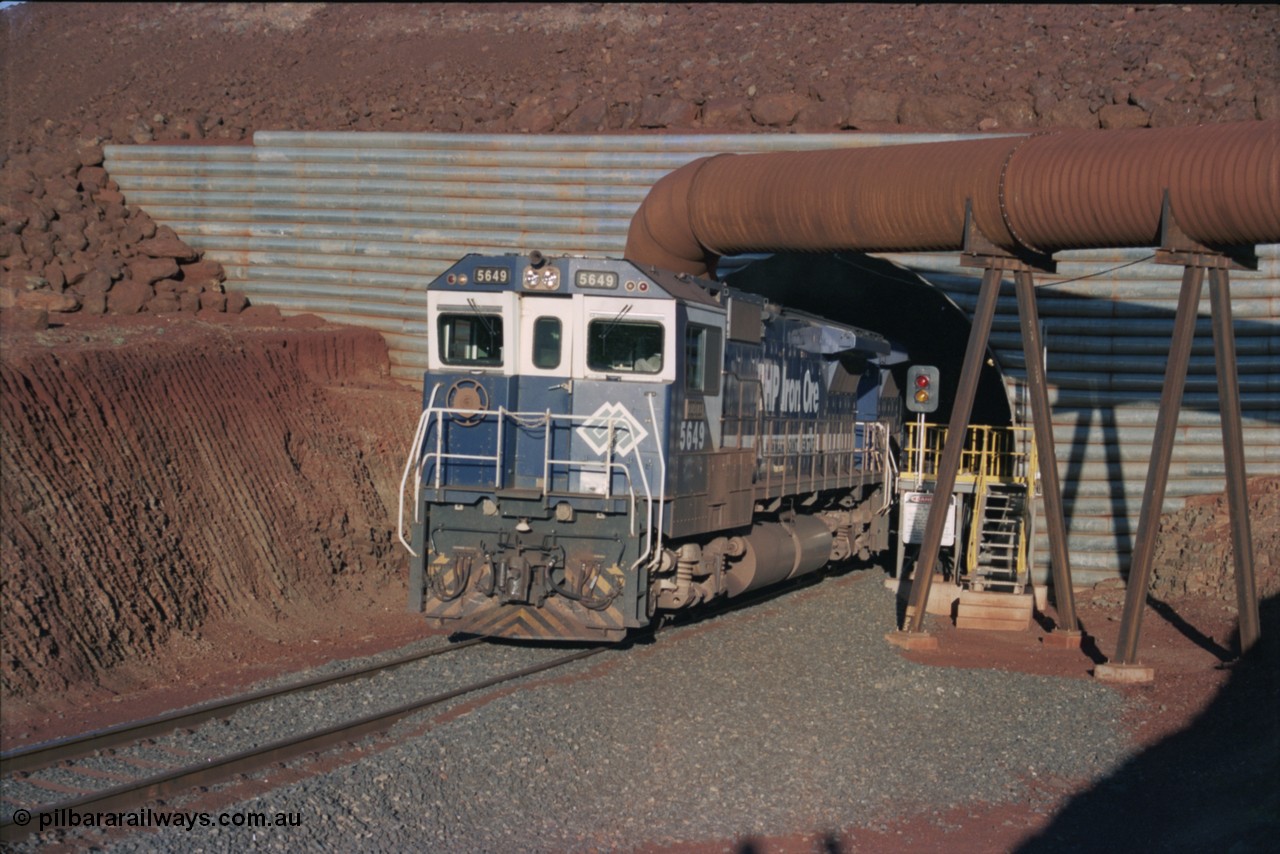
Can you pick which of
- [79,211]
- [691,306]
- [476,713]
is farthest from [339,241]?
[476,713]

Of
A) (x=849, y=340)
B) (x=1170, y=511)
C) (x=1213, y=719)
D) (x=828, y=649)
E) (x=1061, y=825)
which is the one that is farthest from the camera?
(x=1170, y=511)

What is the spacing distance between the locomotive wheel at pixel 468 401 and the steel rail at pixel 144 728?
265cm

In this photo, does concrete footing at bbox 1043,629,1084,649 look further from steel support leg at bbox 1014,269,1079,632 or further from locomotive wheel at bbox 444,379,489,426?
locomotive wheel at bbox 444,379,489,426

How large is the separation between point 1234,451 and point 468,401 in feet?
28.5

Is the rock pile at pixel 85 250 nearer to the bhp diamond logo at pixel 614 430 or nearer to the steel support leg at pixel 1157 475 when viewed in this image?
the bhp diamond logo at pixel 614 430

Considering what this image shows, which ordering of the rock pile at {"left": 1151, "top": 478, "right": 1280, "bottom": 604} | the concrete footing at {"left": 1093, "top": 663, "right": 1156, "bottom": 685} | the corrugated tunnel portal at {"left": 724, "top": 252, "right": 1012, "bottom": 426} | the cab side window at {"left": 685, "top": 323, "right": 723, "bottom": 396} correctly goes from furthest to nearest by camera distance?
the corrugated tunnel portal at {"left": 724, "top": 252, "right": 1012, "bottom": 426}
the rock pile at {"left": 1151, "top": 478, "right": 1280, "bottom": 604}
the concrete footing at {"left": 1093, "top": 663, "right": 1156, "bottom": 685}
the cab side window at {"left": 685, "top": 323, "right": 723, "bottom": 396}

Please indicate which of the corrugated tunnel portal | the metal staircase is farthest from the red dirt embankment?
the metal staircase

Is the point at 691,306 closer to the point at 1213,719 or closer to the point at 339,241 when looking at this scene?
the point at 1213,719

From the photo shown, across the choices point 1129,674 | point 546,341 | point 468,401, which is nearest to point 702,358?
point 546,341

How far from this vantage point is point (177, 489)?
15.9 metres

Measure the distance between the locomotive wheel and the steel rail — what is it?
8.71 ft

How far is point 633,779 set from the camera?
9.71 m

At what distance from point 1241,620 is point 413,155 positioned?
631 inches

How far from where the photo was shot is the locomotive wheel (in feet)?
43.8
